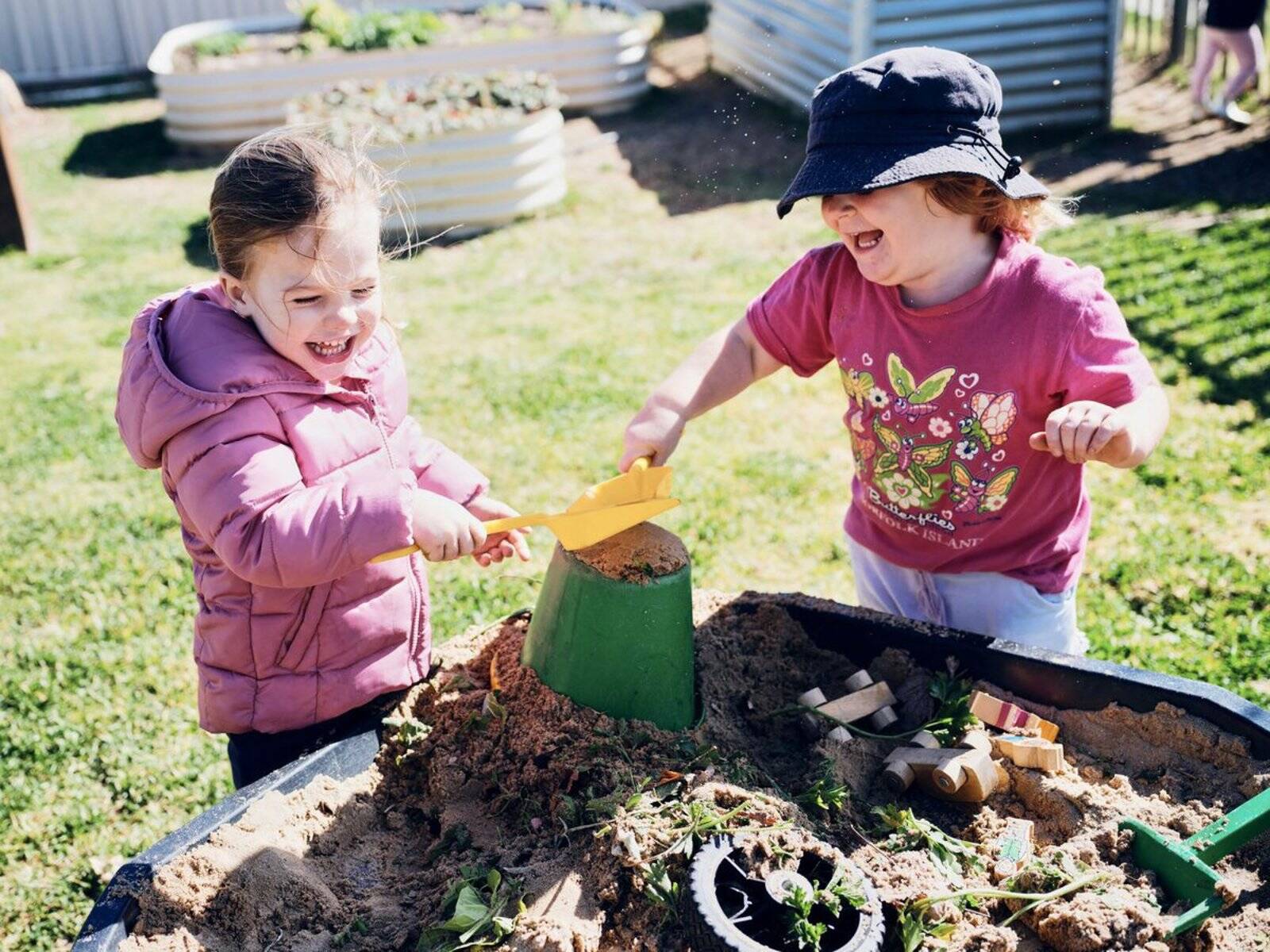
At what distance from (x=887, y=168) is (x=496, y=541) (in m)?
0.95

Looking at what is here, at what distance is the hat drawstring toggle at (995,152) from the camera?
191 cm

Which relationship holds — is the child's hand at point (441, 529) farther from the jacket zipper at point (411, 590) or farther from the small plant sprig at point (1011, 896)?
the small plant sprig at point (1011, 896)

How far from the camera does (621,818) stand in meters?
1.68

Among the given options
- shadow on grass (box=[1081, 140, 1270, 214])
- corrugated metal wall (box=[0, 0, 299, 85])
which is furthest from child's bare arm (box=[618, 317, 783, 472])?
corrugated metal wall (box=[0, 0, 299, 85])

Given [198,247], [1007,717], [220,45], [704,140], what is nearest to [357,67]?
[220,45]

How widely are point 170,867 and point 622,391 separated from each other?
3.31 meters

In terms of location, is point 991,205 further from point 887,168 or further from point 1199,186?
point 1199,186

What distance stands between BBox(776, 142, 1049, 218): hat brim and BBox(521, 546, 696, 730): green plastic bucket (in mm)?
644

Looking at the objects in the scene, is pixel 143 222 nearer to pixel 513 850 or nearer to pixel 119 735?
pixel 119 735

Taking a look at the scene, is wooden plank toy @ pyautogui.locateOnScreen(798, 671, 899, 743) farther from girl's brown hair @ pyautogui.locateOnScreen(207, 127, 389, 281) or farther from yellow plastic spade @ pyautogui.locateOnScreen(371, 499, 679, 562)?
girl's brown hair @ pyautogui.locateOnScreen(207, 127, 389, 281)

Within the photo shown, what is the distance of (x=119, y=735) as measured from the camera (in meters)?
2.93

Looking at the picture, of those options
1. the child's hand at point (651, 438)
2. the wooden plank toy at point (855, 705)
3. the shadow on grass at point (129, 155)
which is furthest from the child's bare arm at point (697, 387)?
the shadow on grass at point (129, 155)

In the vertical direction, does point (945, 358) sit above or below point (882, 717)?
above

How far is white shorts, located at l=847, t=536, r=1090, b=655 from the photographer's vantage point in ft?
7.50
